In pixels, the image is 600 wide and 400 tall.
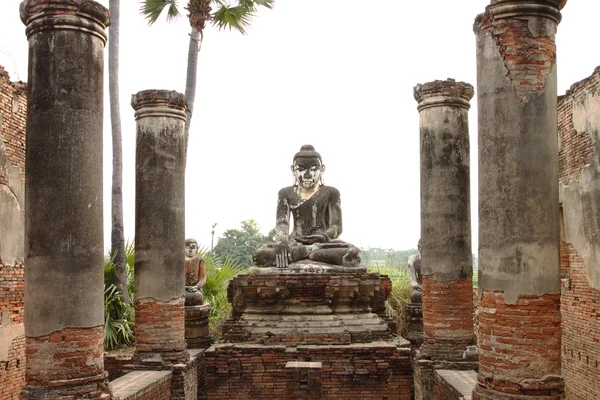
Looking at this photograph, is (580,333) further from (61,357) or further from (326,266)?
(61,357)

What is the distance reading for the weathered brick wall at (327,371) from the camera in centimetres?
966

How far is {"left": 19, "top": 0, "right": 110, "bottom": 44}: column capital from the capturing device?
20.6 feet

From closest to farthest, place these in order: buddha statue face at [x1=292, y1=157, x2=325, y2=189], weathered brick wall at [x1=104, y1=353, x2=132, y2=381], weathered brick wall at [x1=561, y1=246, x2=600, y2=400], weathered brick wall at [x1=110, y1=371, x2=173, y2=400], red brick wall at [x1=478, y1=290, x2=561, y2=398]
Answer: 1. red brick wall at [x1=478, y1=290, x2=561, y2=398]
2. weathered brick wall at [x1=110, y1=371, x2=173, y2=400]
3. weathered brick wall at [x1=104, y1=353, x2=132, y2=381]
4. weathered brick wall at [x1=561, y1=246, x2=600, y2=400]
5. buddha statue face at [x1=292, y1=157, x2=325, y2=189]

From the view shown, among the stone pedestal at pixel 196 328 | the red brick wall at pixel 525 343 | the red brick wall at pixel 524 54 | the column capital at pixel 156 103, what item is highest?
the column capital at pixel 156 103

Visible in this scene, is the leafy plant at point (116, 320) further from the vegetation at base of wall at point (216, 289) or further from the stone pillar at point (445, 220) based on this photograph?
the stone pillar at point (445, 220)

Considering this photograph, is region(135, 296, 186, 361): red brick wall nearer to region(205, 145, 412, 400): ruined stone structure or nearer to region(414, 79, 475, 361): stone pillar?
region(205, 145, 412, 400): ruined stone structure

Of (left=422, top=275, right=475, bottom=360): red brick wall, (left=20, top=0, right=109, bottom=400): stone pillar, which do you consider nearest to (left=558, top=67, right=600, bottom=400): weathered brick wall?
(left=422, top=275, right=475, bottom=360): red brick wall

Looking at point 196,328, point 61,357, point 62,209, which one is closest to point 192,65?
point 196,328

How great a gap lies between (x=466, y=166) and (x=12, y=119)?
6.64 metres

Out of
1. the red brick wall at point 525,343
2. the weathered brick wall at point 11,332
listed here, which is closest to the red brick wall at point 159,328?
the weathered brick wall at point 11,332

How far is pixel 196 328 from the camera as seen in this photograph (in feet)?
36.8

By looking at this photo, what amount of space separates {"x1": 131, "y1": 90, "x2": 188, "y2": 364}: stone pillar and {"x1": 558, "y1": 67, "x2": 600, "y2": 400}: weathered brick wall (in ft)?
20.2

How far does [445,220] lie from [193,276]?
489cm

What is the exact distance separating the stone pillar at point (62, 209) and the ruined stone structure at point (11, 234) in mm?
3802
